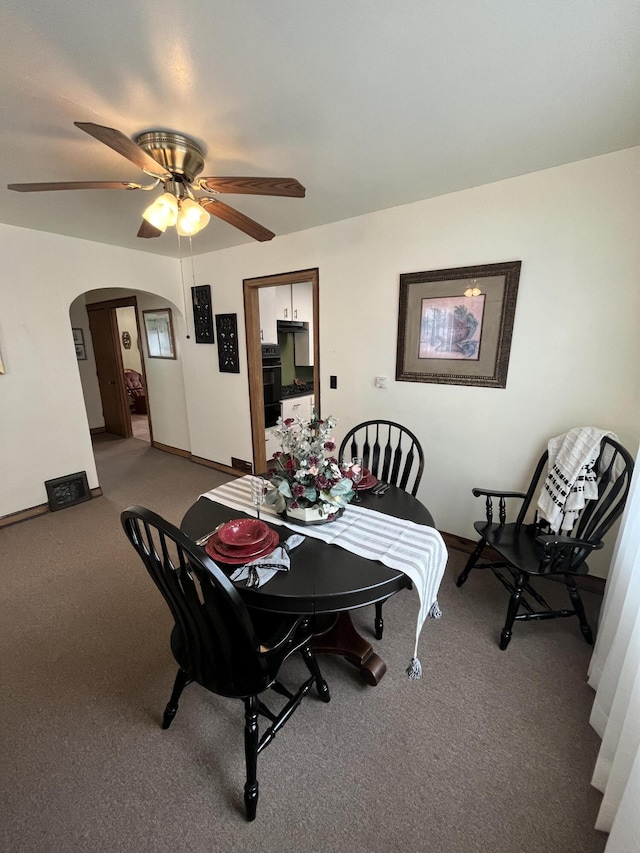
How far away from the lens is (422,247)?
2.38 metres

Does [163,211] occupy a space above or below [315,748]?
above

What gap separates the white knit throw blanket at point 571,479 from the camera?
1790 millimetres

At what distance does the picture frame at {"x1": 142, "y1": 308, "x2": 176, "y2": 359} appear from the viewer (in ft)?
14.3

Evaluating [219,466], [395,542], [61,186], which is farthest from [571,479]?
[219,466]

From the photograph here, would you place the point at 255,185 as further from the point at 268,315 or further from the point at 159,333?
the point at 159,333

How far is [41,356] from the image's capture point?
298cm

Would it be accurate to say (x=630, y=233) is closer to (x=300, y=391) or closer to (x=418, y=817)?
(x=418, y=817)

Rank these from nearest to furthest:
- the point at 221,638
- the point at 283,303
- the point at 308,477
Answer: the point at 221,638 < the point at 308,477 < the point at 283,303

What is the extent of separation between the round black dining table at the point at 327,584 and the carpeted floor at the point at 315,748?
0.49ft

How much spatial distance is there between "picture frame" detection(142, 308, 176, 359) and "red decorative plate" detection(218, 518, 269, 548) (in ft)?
11.7

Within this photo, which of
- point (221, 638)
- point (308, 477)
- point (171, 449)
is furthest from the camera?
point (171, 449)

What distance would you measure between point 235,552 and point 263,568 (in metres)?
0.14

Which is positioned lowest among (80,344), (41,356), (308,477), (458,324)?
(308,477)

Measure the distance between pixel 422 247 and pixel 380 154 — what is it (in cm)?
76
